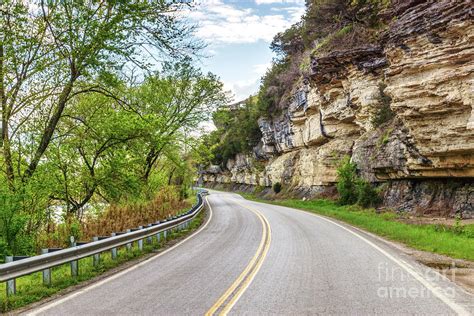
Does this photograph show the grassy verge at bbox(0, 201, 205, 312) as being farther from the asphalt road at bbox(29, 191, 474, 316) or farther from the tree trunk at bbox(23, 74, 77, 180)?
the tree trunk at bbox(23, 74, 77, 180)

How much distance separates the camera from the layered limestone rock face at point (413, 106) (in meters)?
18.6

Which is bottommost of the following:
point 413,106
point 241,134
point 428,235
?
point 428,235

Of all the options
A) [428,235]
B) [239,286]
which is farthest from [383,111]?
[239,286]

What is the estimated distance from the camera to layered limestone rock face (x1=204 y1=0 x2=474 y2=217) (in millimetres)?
18578

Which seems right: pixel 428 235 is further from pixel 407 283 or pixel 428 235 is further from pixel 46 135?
pixel 46 135

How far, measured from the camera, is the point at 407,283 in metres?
7.59

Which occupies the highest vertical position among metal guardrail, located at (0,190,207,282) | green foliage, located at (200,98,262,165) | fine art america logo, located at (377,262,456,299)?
green foliage, located at (200,98,262,165)

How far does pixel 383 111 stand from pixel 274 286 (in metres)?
24.5

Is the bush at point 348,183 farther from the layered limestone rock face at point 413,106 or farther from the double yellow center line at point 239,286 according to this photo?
the double yellow center line at point 239,286

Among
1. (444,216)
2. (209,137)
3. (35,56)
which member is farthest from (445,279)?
(209,137)

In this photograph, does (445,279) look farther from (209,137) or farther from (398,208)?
(209,137)

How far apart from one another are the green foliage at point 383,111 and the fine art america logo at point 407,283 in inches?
830

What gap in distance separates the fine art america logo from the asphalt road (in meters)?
0.02

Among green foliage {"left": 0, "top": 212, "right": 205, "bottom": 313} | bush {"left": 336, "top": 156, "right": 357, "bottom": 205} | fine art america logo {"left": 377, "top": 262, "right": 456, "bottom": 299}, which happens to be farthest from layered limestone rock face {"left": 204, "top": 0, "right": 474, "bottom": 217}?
green foliage {"left": 0, "top": 212, "right": 205, "bottom": 313}
